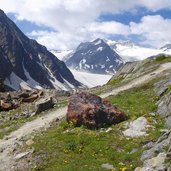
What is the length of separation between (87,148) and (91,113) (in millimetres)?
6680

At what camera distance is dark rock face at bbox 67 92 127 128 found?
38500mm

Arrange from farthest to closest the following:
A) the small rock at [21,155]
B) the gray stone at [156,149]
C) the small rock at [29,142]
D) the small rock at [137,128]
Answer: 1. the small rock at [137,128]
2. the small rock at [29,142]
3. the small rock at [21,155]
4. the gray stone at [156,149]

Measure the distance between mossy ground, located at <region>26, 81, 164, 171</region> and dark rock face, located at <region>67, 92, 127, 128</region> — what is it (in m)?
0.91

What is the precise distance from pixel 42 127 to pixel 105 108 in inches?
251

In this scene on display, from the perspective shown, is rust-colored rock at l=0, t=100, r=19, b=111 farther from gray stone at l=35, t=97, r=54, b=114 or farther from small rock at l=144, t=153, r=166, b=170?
small rock at l=144, t=153, r=166, b=170

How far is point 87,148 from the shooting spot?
3241cm

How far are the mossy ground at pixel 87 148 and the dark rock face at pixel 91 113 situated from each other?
913 millimetres

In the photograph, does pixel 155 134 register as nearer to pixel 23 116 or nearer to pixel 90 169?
pixel 90 169

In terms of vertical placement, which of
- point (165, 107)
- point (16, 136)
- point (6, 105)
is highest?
point (165, 107)

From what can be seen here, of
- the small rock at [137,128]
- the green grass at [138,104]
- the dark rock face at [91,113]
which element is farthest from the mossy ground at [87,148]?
the green grass at [138,104]

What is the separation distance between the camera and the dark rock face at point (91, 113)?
3850 centimetres

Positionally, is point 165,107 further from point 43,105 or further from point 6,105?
point 6,105

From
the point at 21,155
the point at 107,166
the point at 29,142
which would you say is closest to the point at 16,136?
the point at 29,142

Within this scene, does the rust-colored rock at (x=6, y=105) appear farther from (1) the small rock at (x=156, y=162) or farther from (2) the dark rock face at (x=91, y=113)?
(1) the small rock at (x=156, y=162)
